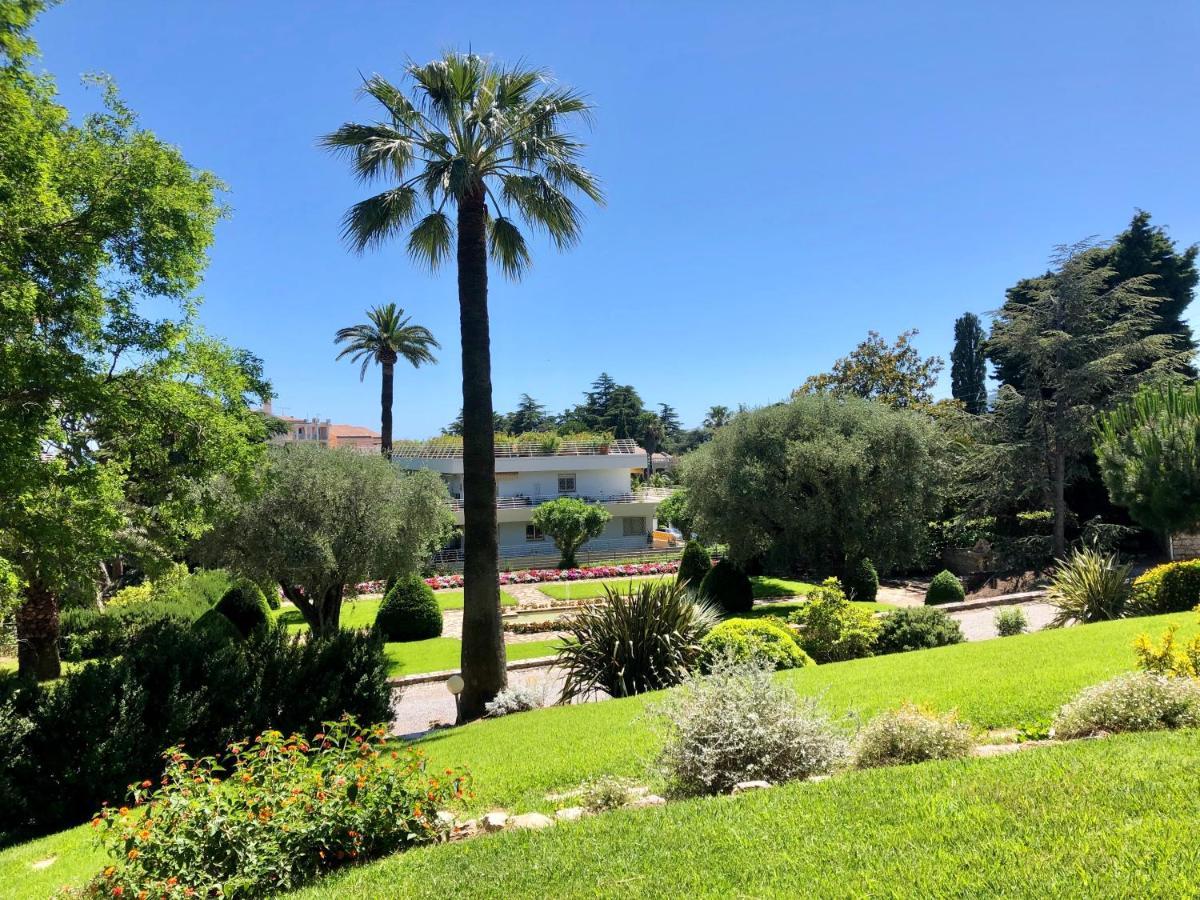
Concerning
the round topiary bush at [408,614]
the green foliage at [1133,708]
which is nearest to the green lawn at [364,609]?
the round topiary bush at [408,614]

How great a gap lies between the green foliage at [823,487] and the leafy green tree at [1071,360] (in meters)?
7.09

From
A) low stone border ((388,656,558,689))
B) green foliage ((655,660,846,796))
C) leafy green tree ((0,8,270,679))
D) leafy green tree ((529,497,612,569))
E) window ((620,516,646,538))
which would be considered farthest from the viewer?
window ((620,516,646,538))

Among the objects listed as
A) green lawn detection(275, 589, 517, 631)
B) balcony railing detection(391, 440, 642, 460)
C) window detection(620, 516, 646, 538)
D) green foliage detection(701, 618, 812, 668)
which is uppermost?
balcony railing detection(391, 440, 642, 460)

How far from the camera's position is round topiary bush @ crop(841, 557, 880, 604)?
21.1 meters

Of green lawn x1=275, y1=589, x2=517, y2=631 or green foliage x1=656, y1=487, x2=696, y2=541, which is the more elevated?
green foliage x1=656, y1=487, x2=696, y2=541

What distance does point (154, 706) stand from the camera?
7.72 metres

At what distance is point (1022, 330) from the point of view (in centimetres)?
2573

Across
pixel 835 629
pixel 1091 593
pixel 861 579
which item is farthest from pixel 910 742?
pixel 861 579

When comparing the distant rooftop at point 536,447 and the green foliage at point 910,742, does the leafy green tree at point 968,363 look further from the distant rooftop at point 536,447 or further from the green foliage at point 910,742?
the green foliage at point 910,742

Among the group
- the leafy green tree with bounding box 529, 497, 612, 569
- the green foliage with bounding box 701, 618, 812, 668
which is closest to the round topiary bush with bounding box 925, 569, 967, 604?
the green foliage with bounding box 701, 618, 812, 668

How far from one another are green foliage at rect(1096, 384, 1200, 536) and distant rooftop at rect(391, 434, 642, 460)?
1188 inches

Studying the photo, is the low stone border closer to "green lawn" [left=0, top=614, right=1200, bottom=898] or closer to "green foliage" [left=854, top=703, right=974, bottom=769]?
"green lawn" [left=0, top=614, right=1200, bottom=898]

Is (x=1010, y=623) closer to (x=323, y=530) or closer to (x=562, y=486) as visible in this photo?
(x=323, y=530)

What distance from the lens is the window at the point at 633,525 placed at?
4475cm
